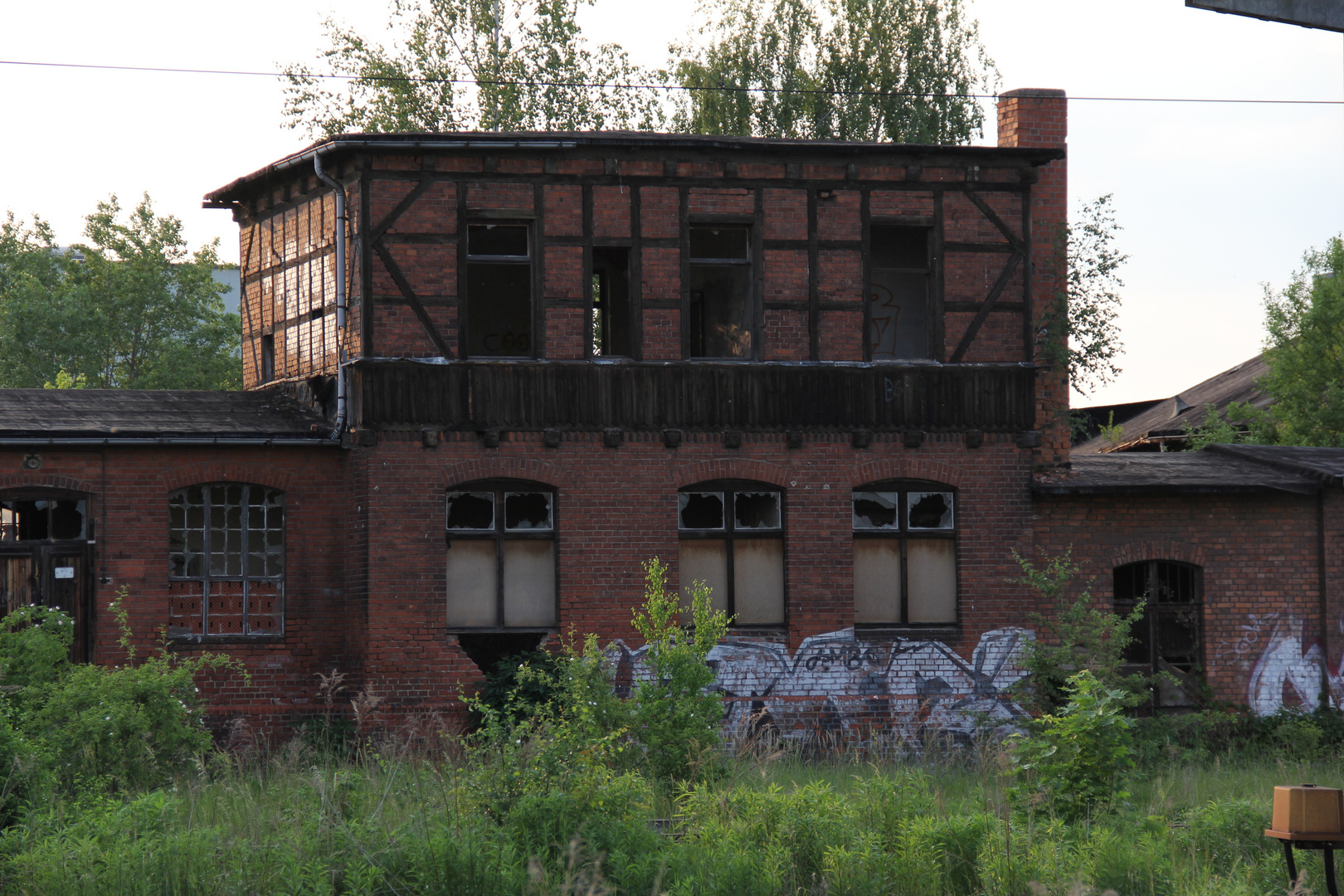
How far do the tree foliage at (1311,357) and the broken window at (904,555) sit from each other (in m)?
12.4

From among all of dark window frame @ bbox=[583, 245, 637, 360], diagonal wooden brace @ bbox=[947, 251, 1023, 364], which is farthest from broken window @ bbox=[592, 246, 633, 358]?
diagonal wooden brace @ bbox=[947, 251, 1023, 364]

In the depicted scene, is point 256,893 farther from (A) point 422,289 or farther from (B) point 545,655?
(A) point 422,289

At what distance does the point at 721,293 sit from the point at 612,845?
34.3 ft

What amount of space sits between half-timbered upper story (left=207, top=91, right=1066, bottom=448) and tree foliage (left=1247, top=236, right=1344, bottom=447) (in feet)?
36.4

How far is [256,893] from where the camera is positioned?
795 cm

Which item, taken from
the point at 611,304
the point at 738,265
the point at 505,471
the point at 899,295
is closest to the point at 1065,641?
the point at 899,295

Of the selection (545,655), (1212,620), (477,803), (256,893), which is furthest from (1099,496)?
(256,893)

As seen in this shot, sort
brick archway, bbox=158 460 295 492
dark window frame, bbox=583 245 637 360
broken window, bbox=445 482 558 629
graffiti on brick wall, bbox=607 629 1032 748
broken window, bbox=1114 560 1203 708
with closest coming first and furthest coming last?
1. brick archway, bbox=158 460 295 492
2. broken window, bbox=445 482 558 629
3. graffiti on brick wall, bbox=607 629 1032 748
4. dark window frame, bbox=583 245 637 360
5. broken window, bbox=1114 560 1203 708

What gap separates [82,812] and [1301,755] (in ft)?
43.7

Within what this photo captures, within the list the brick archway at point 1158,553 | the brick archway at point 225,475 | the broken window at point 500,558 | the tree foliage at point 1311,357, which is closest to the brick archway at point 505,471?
the broken window at point 500,558

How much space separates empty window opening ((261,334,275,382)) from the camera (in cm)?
1942

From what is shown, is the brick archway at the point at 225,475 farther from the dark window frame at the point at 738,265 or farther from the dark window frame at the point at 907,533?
the dark window frame at the point at 907,533

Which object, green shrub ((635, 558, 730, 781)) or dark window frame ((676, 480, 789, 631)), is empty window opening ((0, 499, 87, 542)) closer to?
dark window frame ((676, 480, 789, 631))

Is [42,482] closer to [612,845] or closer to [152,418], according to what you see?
[152,418]
